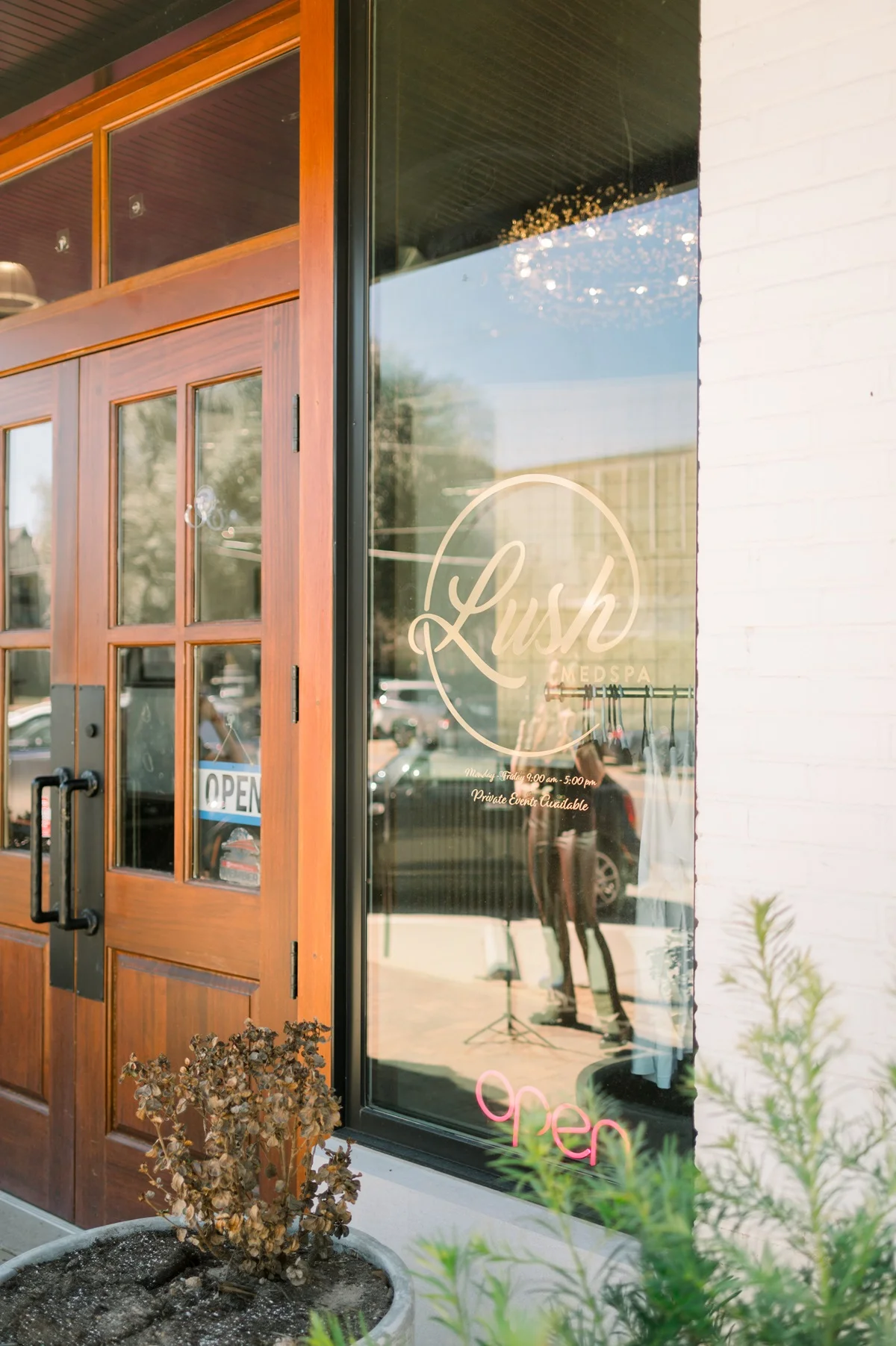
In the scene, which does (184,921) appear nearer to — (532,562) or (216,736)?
(216,736)

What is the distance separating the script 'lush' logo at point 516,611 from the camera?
2170 mm

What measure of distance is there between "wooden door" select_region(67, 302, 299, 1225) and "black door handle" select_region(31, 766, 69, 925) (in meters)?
0.08

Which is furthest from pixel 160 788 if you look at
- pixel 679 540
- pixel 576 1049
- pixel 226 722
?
pixel 679 540

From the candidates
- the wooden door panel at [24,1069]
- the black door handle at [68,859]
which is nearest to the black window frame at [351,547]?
the black door handle at [68,859]

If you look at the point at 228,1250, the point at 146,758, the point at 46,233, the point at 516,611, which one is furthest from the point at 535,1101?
the point at 46,233

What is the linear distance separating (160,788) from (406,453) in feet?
3.66

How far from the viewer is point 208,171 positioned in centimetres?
291

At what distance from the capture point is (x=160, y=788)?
2.98 metres

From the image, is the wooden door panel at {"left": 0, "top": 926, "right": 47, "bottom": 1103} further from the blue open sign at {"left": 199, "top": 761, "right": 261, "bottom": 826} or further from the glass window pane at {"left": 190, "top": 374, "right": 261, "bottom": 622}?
the glass window pane at {"left": 190, "top": 374, "right": 261, "bottom": 622}

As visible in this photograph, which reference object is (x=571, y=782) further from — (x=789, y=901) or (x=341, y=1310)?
(x=341, y=1310)

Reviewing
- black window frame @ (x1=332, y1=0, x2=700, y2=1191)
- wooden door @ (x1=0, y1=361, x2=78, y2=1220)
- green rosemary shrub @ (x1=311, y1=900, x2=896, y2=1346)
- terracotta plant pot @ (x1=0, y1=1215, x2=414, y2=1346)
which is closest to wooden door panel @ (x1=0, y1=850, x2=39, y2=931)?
wooden door @ (x1=0, y1=361, x2=78, y2=1220)

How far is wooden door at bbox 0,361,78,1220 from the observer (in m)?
3.17

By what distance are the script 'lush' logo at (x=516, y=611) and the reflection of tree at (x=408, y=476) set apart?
5 cm

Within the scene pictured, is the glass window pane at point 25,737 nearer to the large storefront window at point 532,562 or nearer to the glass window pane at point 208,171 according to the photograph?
the glass window pane at point 208,171
